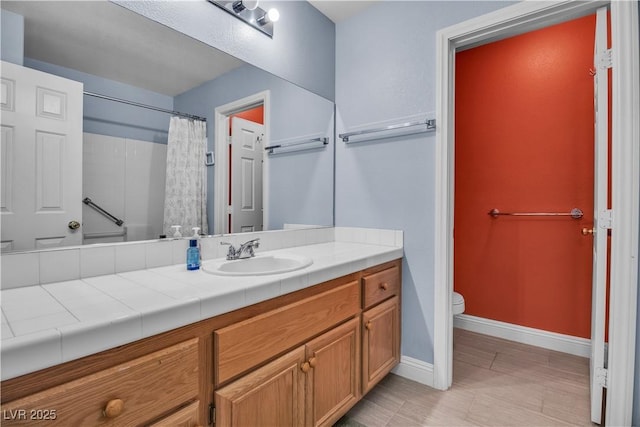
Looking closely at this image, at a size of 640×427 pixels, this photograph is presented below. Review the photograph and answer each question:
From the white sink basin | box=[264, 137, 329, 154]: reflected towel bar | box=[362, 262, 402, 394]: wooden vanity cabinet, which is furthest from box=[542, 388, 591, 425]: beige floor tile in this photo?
box=[264, 137, 329, 154]: reflected towel bar

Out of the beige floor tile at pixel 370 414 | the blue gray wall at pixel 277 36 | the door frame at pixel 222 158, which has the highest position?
the blue gray wall at pixel 277 36

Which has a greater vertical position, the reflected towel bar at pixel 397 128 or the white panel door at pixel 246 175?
the reflected towel bar at pixel 397 128

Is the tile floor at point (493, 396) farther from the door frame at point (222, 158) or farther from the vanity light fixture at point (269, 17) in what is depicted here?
the vanity light fixture at point (269, 17)

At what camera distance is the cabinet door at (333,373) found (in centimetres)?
124

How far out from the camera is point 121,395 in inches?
28.1

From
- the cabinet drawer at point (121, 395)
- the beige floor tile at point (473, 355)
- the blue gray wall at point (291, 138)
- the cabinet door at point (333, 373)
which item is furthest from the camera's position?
the beige floor tile at point (473, 355)

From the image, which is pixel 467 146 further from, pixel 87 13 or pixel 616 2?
pixel 87 13

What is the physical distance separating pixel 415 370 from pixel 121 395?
5.44ft

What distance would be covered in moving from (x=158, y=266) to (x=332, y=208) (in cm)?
124

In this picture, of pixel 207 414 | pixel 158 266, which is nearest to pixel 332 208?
pixel 158 266

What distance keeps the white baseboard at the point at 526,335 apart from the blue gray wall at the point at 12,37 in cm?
309

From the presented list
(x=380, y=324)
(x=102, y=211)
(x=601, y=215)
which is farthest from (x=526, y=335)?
(x=102, y=211)

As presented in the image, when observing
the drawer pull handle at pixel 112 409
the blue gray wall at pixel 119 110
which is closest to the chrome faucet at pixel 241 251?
the blue gray wall at pixel 119 110

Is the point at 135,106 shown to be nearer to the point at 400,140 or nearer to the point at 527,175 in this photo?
the point at 400,140
